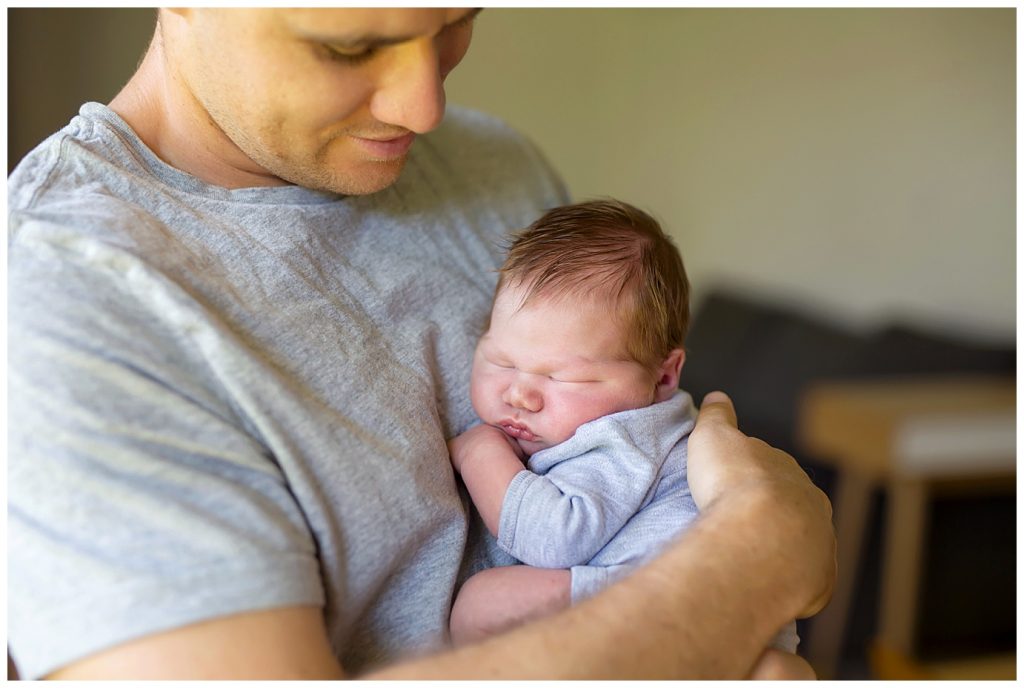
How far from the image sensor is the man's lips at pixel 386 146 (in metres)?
1.03

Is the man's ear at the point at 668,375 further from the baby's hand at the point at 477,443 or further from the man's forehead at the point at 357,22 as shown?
the man's forehead at the point at 357,22

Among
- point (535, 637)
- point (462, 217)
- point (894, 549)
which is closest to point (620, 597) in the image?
point (535, 637)

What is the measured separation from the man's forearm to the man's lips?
470 millimetres

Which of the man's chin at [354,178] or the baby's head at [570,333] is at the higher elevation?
the man's chin at [354,178]

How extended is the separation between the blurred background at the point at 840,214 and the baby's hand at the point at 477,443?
2.41 m

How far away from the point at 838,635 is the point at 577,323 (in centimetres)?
267

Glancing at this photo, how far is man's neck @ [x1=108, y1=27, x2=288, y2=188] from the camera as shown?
39.9 inches

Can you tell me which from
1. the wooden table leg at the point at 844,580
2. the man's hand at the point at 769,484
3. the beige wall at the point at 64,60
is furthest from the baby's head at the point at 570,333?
the beige wall at the point at 64,60

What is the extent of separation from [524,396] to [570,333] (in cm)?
9

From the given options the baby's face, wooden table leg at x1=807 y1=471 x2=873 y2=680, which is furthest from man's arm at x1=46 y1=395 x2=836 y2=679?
wooden table leg at x1=807 y1=471 x2=873 y2=680

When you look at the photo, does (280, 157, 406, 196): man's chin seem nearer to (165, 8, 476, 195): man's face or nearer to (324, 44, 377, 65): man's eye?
(165, 8, 476, 195): man's face

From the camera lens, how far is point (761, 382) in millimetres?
4156

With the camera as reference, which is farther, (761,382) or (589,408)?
(761,382)

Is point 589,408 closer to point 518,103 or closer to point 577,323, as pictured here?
point 577,323
